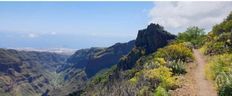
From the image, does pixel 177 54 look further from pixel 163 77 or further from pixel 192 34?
pixel 192 34

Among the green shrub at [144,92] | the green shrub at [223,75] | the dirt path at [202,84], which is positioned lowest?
the dirt path at [202,84]

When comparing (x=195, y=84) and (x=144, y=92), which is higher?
(x=144, y=92)

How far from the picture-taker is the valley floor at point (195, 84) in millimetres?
29300

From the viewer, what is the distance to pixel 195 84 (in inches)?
1307

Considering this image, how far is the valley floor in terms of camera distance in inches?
1154

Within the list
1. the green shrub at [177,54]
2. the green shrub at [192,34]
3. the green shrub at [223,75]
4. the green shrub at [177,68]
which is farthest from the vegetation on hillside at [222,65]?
the green shrub at [192,34]

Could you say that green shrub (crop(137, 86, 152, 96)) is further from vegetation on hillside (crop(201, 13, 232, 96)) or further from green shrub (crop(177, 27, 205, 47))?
green shrub (crop(177, 27, 205, 47))

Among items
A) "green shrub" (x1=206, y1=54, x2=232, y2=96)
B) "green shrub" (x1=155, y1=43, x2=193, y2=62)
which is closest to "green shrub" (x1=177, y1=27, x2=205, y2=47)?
"green shrub" (x1=155, y1=43, x2=193, y2=62)

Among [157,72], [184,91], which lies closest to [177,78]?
[157,72]

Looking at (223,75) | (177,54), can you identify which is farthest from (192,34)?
(223,75)

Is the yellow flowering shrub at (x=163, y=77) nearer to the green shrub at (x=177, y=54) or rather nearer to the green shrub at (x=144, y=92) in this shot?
the green shrub at (x=144, y=92)

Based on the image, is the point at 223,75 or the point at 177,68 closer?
the point at 223,75

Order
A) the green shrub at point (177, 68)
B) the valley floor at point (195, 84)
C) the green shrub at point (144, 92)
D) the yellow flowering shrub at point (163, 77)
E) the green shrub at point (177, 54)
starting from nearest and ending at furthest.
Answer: the green shrub at point (144, 92), the valley floor at point (195, 84), the yellow flowering shrub at point (163, 77), the green shrub at point (177, 68), the green shrub at point (177, 54)

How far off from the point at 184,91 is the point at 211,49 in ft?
83.1
